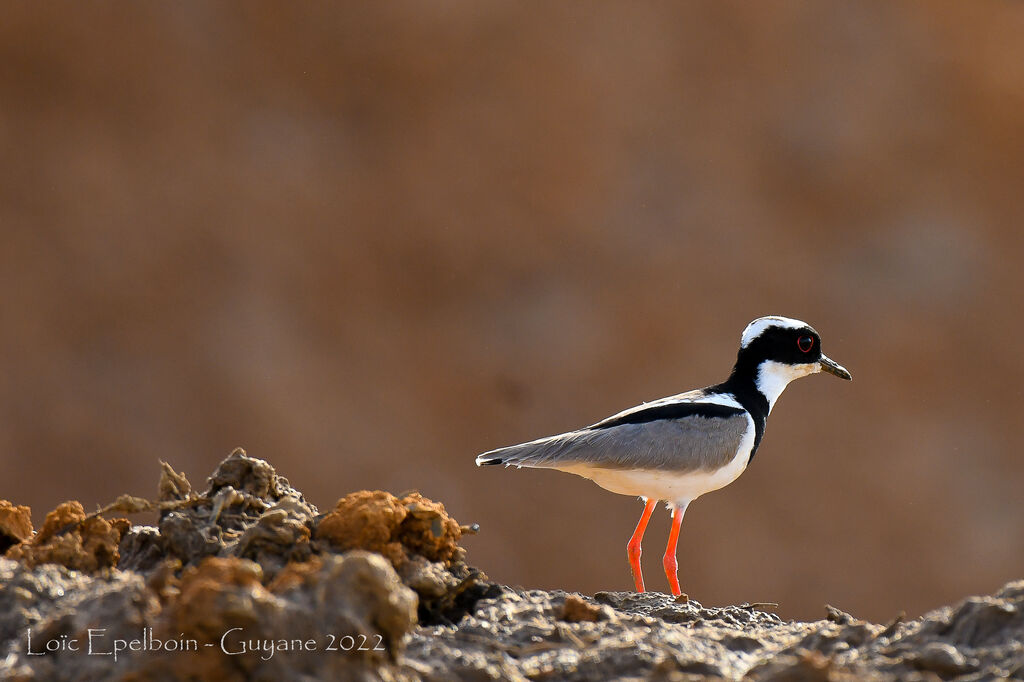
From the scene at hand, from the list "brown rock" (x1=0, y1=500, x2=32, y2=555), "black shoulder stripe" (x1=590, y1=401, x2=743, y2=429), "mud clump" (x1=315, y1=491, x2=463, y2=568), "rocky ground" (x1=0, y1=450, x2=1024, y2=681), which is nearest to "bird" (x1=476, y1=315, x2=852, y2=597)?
"black shoulder stripe" (x1=590, y1=401, x2=743, y2=429)

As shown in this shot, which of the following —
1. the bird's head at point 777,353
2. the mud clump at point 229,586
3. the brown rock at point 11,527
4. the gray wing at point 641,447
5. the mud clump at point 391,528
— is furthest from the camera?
the bird's head at point 777,353

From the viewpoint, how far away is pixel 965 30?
1783 centimetres

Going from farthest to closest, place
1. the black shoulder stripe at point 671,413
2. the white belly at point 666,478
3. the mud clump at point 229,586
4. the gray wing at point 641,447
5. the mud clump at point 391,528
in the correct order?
the black shoulder stripe at point 671,413 → the white belly at point 666,478 → the gray wing at point 641,447 → the mud clump at point 391,528 → the mud clump at point 229,586

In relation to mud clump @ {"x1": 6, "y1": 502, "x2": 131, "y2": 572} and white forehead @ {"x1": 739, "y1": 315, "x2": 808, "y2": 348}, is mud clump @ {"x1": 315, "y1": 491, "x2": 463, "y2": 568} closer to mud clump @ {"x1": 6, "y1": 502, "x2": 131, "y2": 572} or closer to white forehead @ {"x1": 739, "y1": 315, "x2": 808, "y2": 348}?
mud clump @ {"x1": 6, "y1": 502, "x2": 131, "y2": 572}

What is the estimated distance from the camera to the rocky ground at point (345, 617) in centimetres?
300

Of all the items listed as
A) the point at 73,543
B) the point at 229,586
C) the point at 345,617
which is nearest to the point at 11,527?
the point at 73,543

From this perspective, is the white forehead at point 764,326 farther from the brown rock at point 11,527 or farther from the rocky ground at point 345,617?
the brown rock at point 11,527

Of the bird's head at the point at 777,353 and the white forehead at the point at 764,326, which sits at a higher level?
the white forehead at the point at 764,326

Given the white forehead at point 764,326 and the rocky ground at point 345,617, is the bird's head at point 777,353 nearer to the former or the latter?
the white forehead at point 764,326

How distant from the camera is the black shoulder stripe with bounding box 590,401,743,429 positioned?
261 inches

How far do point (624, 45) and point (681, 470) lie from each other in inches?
470

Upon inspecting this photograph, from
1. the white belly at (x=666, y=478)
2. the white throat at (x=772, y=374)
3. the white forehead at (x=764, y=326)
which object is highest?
the white forehead at (x=764, y=326)

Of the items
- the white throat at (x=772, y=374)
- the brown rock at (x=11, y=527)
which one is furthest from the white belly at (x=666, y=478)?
the brown rock at (x=11, y=527)

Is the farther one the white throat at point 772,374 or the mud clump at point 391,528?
the white throat at point 772,374
